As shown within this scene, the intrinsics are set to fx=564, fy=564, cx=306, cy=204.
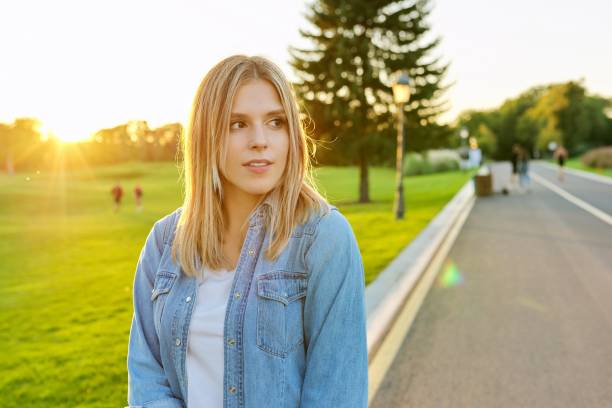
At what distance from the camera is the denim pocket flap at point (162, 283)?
1890mm

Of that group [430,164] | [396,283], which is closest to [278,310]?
[396,283]

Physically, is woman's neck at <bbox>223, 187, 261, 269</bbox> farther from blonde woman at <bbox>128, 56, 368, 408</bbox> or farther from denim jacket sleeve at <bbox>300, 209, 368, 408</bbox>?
denim jacket sleeve at <bbox>300, 209, 368, 408</bbox>

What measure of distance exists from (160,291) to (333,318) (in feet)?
1.99

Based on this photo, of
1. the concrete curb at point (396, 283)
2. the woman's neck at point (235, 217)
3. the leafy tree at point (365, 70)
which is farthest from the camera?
the leafy tree at point (365, 70)

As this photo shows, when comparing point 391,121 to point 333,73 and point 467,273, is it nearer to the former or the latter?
point 333,73

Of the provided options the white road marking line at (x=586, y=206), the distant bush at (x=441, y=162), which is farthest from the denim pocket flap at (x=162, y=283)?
the distant bush at (x=441, y=162)

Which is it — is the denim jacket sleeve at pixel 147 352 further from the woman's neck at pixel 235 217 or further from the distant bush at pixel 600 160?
the distant bush at pixel 600 160

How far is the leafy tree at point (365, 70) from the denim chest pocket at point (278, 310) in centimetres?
2247

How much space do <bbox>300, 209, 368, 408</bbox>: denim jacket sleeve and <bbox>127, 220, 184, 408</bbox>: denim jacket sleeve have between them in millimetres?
506

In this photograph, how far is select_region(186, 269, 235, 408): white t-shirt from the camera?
178 centimetres

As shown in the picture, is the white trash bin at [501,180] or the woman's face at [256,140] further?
the white trash bin at [501,180]

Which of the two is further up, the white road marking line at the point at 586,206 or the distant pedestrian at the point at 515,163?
the distant pedestrian at the point at 515,163

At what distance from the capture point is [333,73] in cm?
2356

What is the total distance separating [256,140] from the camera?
1.80 meters
